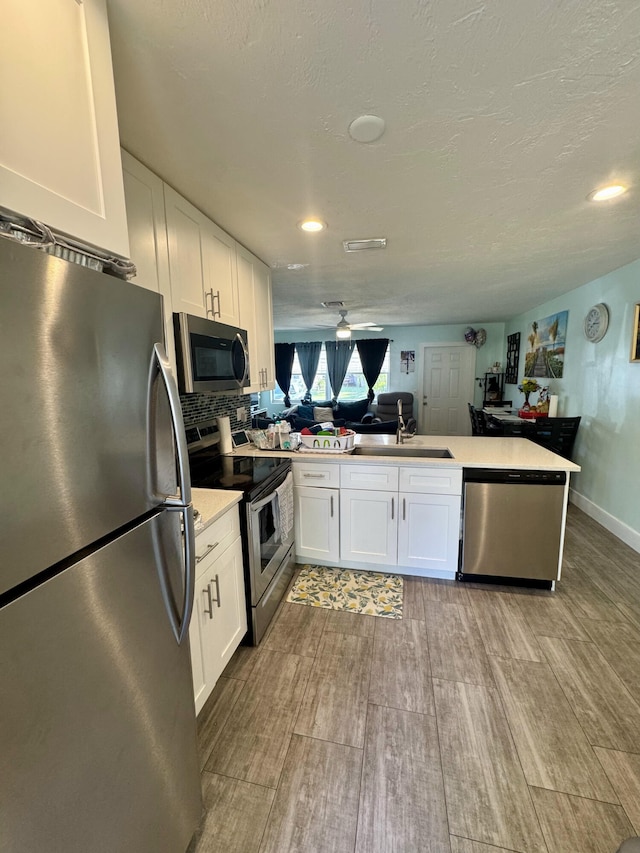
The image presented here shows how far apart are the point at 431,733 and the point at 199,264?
8.12 feet

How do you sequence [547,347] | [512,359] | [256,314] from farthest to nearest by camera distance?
[512,359] → [547,347] → [256,314]

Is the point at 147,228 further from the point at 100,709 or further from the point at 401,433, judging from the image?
the point at 401,433

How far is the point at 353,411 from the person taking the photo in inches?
288

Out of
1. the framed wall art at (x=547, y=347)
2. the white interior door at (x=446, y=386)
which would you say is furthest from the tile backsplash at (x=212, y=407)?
the white interior door at (x=446, y=386)

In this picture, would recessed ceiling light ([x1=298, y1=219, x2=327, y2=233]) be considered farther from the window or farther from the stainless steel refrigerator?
the window

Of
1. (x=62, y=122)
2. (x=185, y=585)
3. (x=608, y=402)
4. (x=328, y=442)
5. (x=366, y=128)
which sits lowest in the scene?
(x=185, y=585)

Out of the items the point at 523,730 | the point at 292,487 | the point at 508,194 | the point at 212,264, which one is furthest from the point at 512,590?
the point at 212,264

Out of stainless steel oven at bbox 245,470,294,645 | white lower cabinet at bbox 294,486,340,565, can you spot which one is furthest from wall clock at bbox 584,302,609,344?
stainless steel oven at bbox 245,470,294,645

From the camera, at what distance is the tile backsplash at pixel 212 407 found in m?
2.38

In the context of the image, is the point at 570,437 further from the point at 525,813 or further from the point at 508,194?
the point at 525,813

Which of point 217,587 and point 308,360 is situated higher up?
point 308,360

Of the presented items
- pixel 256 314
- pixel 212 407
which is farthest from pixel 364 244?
pixel 212 407

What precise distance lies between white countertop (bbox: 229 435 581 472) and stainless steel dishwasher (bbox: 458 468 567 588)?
0.20ft

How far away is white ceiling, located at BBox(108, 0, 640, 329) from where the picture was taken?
0.92 m
